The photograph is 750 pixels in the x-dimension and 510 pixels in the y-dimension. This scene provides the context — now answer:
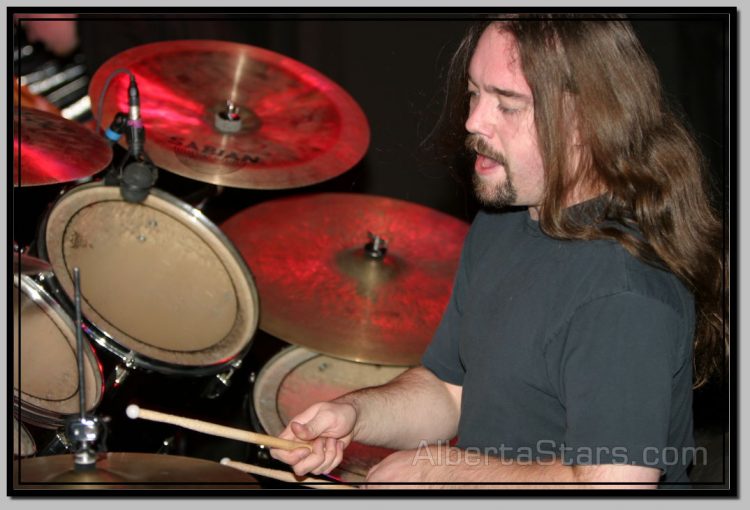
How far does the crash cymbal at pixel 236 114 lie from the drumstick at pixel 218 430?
2.40 ft

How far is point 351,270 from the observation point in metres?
2.09

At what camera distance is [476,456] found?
1434mm

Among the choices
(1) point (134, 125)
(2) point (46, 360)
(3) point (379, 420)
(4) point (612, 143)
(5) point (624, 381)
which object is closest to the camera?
(5) point (624, 381)

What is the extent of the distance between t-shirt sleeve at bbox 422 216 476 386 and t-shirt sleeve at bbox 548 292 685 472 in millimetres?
380

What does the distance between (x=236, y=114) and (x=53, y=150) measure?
0.47 metres

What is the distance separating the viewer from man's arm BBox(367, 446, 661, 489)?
1.23 m

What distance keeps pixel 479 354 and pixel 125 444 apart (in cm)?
66

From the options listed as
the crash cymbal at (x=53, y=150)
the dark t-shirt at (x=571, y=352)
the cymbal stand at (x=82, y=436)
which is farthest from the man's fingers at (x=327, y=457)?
the crash cymbal at (x=53, y=150)

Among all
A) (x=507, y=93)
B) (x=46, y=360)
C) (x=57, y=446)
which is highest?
(x=507, y=93)

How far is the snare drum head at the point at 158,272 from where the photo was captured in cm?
179

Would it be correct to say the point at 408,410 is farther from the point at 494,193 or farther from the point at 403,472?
the point at 494,193

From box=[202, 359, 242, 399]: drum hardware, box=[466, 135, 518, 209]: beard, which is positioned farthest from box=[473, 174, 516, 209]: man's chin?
box=[202, 359, 242, 399]: drum hardware

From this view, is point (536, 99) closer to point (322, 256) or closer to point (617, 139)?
point (617, 139)

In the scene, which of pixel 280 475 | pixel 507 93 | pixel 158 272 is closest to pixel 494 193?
pixel 507 93
